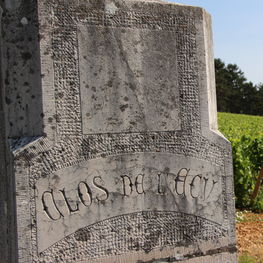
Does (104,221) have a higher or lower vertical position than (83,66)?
lower

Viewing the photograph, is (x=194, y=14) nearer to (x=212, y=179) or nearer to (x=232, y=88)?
(x=212, y=179)

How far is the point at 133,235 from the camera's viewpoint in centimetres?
303

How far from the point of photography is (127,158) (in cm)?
302

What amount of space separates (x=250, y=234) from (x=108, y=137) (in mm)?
4203

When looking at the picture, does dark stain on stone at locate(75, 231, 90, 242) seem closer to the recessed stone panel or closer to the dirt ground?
the recessed stone panel

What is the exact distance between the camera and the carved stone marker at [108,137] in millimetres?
2795

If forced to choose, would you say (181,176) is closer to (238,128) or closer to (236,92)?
(238,128)

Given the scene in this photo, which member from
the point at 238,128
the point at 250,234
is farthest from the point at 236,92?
the point at 250,234

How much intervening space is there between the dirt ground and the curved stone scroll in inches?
83.3

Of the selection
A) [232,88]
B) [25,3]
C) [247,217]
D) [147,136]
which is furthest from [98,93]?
[232,88]

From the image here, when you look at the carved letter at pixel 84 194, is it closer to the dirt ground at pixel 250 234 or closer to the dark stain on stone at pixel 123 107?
the dark stain on stone at pixel 123 107

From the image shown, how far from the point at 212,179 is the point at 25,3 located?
1.77 meters

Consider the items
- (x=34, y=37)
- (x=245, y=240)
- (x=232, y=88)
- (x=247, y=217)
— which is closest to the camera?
(x=34, y=37)

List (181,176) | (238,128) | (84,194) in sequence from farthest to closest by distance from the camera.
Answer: (238,128) < (181,176) < (84,194)
